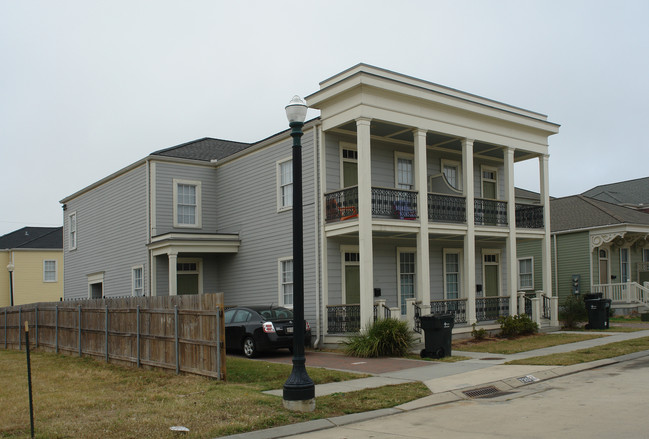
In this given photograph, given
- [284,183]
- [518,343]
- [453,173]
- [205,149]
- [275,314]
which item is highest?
[205,149]

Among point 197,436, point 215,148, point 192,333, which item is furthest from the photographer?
point 215,148

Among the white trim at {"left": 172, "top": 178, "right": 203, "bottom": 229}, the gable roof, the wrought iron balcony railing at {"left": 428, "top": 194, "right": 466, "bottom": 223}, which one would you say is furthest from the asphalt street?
the gable roof

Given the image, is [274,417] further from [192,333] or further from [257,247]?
[257,247]

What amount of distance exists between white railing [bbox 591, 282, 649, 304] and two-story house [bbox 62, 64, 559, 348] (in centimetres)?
672

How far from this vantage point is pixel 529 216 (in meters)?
23.1

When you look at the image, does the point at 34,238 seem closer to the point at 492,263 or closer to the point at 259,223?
the point at 259,223

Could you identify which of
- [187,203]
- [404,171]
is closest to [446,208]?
[404,171]

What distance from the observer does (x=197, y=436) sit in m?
7.91

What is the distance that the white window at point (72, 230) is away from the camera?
30.3m

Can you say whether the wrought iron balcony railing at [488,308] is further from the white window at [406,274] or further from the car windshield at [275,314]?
the car windshield at [275,314]

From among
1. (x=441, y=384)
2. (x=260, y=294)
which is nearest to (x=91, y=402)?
(x=441, y=384)

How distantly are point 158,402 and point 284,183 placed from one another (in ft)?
37.5

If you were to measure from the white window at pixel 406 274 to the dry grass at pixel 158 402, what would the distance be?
25.3ft

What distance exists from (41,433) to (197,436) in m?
2.05
